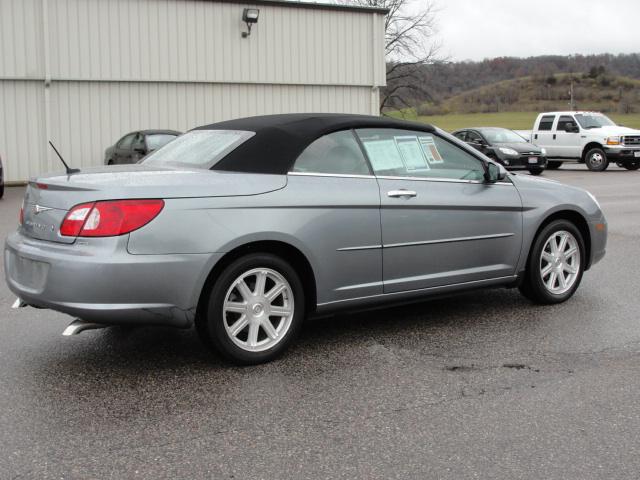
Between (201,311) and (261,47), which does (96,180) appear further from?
(261,47)

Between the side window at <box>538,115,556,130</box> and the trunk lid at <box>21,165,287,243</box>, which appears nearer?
the trunk lid at <box>21,165,287,243</box>

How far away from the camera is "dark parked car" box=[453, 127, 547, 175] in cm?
2322

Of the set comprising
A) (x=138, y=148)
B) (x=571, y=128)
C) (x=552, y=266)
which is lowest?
(x=552, y=266)

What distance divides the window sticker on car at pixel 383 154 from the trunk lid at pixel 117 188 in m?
0.74

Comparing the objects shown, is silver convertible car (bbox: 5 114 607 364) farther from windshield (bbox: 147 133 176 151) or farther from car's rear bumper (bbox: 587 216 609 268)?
windshield (bbox: 147 133 176 151)

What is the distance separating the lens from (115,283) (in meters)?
4.30

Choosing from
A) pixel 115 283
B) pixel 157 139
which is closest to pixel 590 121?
pixel 157 139

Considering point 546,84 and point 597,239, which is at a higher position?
point 546,84

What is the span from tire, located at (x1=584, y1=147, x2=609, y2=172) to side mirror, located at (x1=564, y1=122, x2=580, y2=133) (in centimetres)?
82

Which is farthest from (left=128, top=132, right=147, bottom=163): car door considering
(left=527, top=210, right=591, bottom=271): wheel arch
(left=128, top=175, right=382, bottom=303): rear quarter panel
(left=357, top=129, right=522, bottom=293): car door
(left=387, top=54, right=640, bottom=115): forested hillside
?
(left=387, top=54, right=640, bottom=115): forested hillside

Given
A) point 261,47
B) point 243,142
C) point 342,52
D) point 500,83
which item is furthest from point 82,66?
point 500,83

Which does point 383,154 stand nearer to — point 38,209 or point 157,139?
point 38,209

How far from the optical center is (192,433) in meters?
3.72

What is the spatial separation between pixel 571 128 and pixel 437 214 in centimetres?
2211
